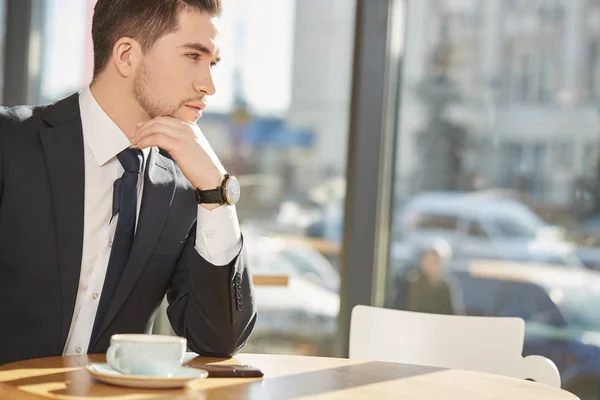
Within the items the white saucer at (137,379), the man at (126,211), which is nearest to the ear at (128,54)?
the man at (126,211)

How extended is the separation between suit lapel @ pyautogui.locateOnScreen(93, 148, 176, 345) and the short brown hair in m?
0.27

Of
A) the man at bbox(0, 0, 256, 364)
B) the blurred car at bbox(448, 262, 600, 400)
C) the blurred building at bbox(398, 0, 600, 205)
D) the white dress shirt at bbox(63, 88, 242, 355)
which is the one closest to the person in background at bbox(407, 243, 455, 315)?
the blurred car at bbox(448, 262, 600, 400)

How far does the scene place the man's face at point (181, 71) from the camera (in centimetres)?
212

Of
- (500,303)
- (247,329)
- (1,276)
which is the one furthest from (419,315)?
(500,303)

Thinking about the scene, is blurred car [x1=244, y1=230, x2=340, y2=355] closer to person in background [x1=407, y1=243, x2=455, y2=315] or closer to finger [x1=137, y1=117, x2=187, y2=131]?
person in background [x1=407, y1=243, x2=455, y2=315]

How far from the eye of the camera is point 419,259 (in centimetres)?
368

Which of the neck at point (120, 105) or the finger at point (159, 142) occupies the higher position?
the neck at point (120, 105)

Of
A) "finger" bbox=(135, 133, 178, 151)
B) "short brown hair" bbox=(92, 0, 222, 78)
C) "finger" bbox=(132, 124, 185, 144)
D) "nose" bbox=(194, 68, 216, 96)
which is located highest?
"short brown hair" bbox=(92, 0, 222, 78)

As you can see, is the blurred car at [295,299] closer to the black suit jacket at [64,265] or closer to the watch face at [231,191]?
the black suit jacket at [64,265]

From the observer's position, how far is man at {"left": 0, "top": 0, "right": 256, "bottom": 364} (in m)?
1.94

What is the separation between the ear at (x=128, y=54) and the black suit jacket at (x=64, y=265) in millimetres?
197

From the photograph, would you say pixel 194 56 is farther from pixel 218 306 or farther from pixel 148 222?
pixel 218 306

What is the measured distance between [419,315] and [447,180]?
4.76 ft

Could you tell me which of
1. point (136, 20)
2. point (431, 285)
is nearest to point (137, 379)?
point (136, 20)
